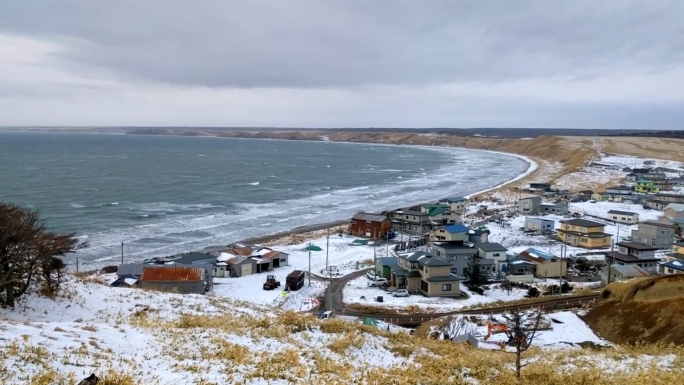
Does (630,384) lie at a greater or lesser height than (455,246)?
greater

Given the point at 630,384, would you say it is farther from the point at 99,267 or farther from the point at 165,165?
the point at 165,165

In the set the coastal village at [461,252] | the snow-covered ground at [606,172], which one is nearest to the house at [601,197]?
the coastal village at [461,252]

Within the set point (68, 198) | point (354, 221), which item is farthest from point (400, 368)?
point (68, 198)

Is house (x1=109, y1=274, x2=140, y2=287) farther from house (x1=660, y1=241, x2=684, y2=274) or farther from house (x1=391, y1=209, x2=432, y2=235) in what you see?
house (x1=660, y1=241, x2=684, y2=274)

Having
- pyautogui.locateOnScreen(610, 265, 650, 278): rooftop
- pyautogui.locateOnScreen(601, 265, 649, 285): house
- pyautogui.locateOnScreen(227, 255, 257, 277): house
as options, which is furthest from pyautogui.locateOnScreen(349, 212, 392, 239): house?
pyautogui.locateOnScreen(610, 265, 650, 278): rooftop

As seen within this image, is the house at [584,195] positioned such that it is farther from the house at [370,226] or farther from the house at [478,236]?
the house at [370,226]

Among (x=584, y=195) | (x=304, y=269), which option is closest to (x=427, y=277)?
(x=304, y=269)
